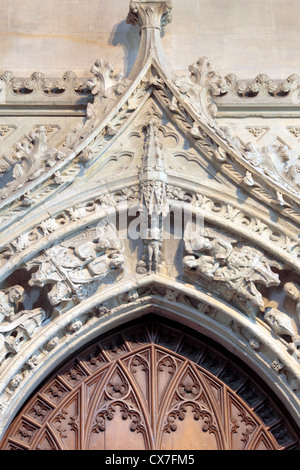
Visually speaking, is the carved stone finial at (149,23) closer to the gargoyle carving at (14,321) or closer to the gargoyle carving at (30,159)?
the gargoyle carving at (30,159)

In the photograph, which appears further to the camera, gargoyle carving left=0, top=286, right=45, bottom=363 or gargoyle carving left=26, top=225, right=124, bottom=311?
gargoyle carving left=26, top=225, right=124, bottom=311

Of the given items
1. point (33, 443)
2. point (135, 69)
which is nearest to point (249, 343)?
point (33, 443)

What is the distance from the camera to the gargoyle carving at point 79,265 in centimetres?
936

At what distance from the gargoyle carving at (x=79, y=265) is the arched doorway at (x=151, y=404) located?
597 millimetres

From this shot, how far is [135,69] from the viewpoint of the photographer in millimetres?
10156

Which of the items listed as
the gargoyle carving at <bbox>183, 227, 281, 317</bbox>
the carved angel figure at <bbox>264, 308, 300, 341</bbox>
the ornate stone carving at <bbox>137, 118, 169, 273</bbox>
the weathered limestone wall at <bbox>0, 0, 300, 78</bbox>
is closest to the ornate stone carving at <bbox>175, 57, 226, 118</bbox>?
the weathered limestone wall at <bbox>0, 0, 300, 78</bbox>

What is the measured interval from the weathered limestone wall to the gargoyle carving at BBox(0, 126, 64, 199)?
38.2 inches

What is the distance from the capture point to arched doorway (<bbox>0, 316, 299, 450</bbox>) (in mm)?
9484

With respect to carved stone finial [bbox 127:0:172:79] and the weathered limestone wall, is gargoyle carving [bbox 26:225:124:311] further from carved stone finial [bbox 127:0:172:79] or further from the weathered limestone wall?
the weathered limestone wall

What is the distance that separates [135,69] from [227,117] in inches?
35.9

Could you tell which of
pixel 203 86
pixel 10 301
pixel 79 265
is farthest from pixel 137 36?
pixel 10 301

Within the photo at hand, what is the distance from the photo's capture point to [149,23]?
10.2 m

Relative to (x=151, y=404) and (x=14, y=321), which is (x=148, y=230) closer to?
(x=14, y=321)

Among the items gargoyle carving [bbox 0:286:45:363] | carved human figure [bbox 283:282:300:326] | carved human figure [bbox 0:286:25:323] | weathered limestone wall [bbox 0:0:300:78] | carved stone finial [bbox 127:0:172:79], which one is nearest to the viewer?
gargoyle carving [bbox 0:286:45:363]
